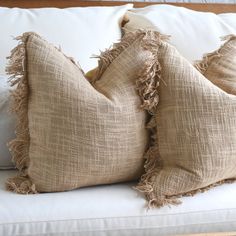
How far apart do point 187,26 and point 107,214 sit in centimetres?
74

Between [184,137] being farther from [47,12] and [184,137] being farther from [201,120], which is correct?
[47,12]

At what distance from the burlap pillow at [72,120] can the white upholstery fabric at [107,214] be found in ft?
0.14

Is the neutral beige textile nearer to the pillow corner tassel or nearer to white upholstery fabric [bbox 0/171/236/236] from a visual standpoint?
the pillow corner tassel

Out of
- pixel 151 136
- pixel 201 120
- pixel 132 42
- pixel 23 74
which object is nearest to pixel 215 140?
pixel 201 120

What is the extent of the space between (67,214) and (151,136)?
292mm

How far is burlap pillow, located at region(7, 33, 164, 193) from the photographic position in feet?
3.30

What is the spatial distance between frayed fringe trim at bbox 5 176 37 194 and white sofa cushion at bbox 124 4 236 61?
2.14 ft

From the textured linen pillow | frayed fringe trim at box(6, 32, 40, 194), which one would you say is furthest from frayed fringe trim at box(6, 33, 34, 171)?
the textured linen pillow

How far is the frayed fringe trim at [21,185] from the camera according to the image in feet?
3.42

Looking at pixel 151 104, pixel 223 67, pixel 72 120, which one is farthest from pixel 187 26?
pixel 72 120

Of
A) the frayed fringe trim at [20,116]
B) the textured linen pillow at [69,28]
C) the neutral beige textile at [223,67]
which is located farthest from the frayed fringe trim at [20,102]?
the neutral beige textile at [223,67]

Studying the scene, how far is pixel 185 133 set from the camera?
1.04 m

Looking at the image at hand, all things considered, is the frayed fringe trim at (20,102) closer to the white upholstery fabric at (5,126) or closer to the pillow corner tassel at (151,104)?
the white upholstery fabric at (5,126)

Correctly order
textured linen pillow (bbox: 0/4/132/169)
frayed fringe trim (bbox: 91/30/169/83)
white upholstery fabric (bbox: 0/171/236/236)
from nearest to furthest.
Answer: white upholstery fabric (bbox: 0/171/236/236)
frayed fringe trim (bbox: 91/30/169/83)
textured linen pillow (bbox: 0/4/132/169)
